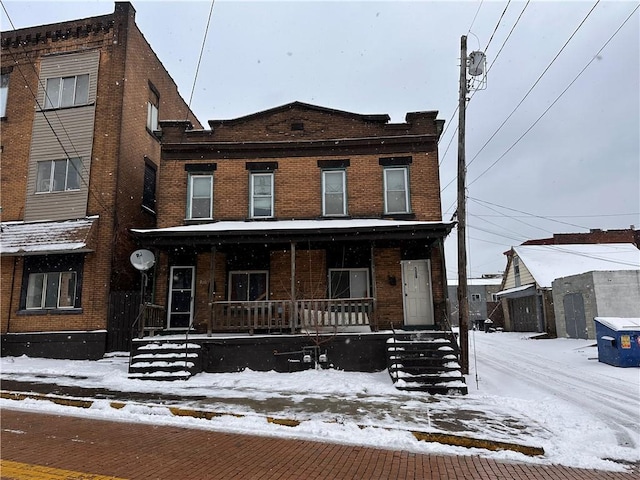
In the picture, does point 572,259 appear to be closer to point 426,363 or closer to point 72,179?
point 426,363

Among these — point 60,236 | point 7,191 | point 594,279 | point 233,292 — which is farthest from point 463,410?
point 7,191

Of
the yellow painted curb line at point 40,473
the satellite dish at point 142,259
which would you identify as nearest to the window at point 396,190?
the satellite dish at point 142,259

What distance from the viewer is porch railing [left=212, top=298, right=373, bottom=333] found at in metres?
12.5

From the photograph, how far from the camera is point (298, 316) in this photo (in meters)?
13.4

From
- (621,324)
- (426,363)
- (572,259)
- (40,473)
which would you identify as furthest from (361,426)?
(572,259)

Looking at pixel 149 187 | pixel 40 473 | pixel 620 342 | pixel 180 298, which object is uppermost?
pixel 149 187

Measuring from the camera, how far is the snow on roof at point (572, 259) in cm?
2630

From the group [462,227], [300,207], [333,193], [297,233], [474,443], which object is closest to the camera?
[474,443]

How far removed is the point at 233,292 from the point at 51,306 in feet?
20.6

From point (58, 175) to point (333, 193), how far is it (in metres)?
10.1

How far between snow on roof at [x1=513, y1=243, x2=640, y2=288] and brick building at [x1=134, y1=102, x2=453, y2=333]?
1509 centimetres

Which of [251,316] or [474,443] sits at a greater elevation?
[251,316]

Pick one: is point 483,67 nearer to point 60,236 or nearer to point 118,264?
point 118,264

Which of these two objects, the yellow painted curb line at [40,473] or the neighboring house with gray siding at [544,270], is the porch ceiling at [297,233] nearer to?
the yellow painted curb line at [40,473]
